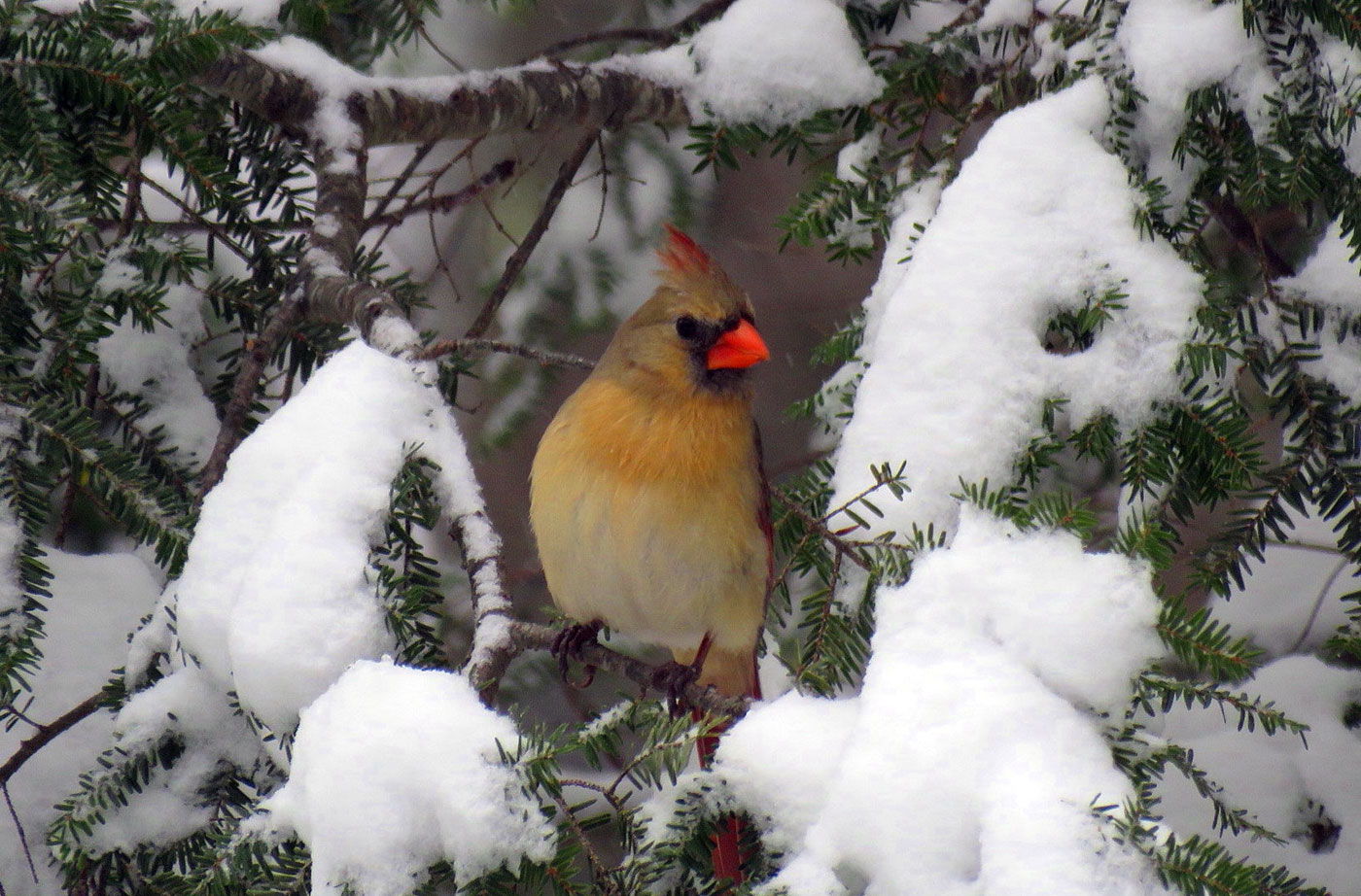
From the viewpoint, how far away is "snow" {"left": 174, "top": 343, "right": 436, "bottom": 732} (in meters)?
1.37

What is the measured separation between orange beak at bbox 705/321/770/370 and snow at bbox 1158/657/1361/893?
1.13 metres

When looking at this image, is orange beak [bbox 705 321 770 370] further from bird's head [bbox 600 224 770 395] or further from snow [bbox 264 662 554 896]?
snow [bbox 264 662 554 896]

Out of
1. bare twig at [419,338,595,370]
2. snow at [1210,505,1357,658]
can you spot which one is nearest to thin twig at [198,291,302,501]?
bare twig at [419,338,595,370]

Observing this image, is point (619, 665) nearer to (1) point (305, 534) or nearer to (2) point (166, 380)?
(1) point (305, 534)

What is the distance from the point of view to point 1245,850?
238 cm

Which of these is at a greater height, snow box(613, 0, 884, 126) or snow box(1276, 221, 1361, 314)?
snow box(613, 0, 884, 126)

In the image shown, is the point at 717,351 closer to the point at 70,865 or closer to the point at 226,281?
the point at 226,281

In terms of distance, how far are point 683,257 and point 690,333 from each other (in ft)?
0.59

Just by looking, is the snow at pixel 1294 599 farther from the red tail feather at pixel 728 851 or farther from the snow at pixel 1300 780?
the red tail feather at pixel 728 851

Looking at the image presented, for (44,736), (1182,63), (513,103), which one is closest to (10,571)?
(44,736)

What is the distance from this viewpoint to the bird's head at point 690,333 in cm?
252

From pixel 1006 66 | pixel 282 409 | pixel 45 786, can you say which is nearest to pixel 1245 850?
pixel 1006 66

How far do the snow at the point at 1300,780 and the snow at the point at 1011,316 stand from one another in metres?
0.92

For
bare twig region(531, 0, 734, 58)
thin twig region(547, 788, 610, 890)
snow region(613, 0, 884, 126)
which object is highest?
bare twig region(531, 0, 734, 58)
